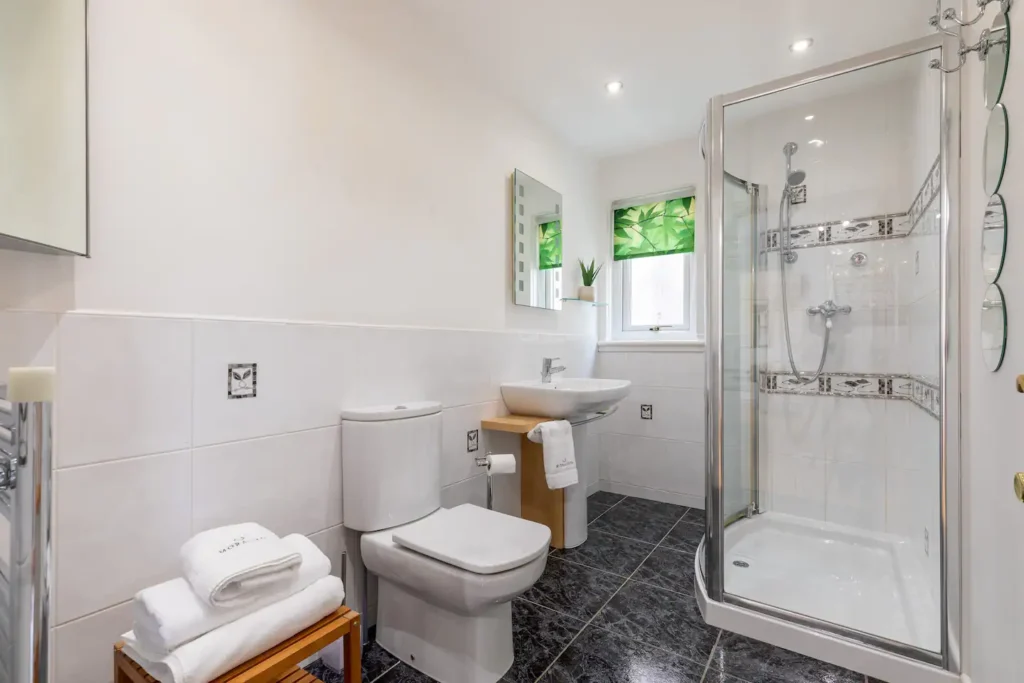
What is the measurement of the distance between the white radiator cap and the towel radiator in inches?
38.7

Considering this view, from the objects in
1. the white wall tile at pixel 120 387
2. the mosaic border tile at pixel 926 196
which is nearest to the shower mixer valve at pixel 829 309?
the mosaic border tile at pixel 926 196

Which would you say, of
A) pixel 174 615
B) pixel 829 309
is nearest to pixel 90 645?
pixel 174 615

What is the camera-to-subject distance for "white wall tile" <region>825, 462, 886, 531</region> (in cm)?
219

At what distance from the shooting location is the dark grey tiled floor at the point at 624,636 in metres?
1.45

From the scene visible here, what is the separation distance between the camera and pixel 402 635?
152cm

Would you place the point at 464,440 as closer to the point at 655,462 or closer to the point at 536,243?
the point at 536,243

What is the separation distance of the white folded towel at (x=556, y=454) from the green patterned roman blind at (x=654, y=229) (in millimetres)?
1728

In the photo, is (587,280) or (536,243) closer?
(536,243)

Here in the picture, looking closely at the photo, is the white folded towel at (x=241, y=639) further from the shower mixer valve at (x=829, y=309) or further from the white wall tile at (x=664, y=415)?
the shower mixer valve at (x=829, y=309)

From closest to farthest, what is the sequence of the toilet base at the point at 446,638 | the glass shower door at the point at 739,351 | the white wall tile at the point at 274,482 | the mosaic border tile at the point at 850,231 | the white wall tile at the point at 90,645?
the white wall tile at the point at 90,645 < the white wall tile at the point at 274,482 < the toilet base at the point at 446,638 < the glass shower door at the point at 739,351 < the mosaic border tile at the point at 850,231

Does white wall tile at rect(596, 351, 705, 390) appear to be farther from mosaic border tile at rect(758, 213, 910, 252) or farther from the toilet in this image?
the toilet

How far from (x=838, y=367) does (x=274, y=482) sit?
256cm

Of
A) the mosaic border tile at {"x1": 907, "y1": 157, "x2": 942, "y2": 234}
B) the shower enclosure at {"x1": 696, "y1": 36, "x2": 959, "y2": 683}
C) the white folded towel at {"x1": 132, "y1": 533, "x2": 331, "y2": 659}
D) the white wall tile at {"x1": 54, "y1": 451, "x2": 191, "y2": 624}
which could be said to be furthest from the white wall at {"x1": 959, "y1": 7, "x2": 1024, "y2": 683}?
the white wall tile at {"x1": 54, "y1": 451, "x2": 191, "y2": 624}

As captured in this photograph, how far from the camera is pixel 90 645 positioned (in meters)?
1.06
